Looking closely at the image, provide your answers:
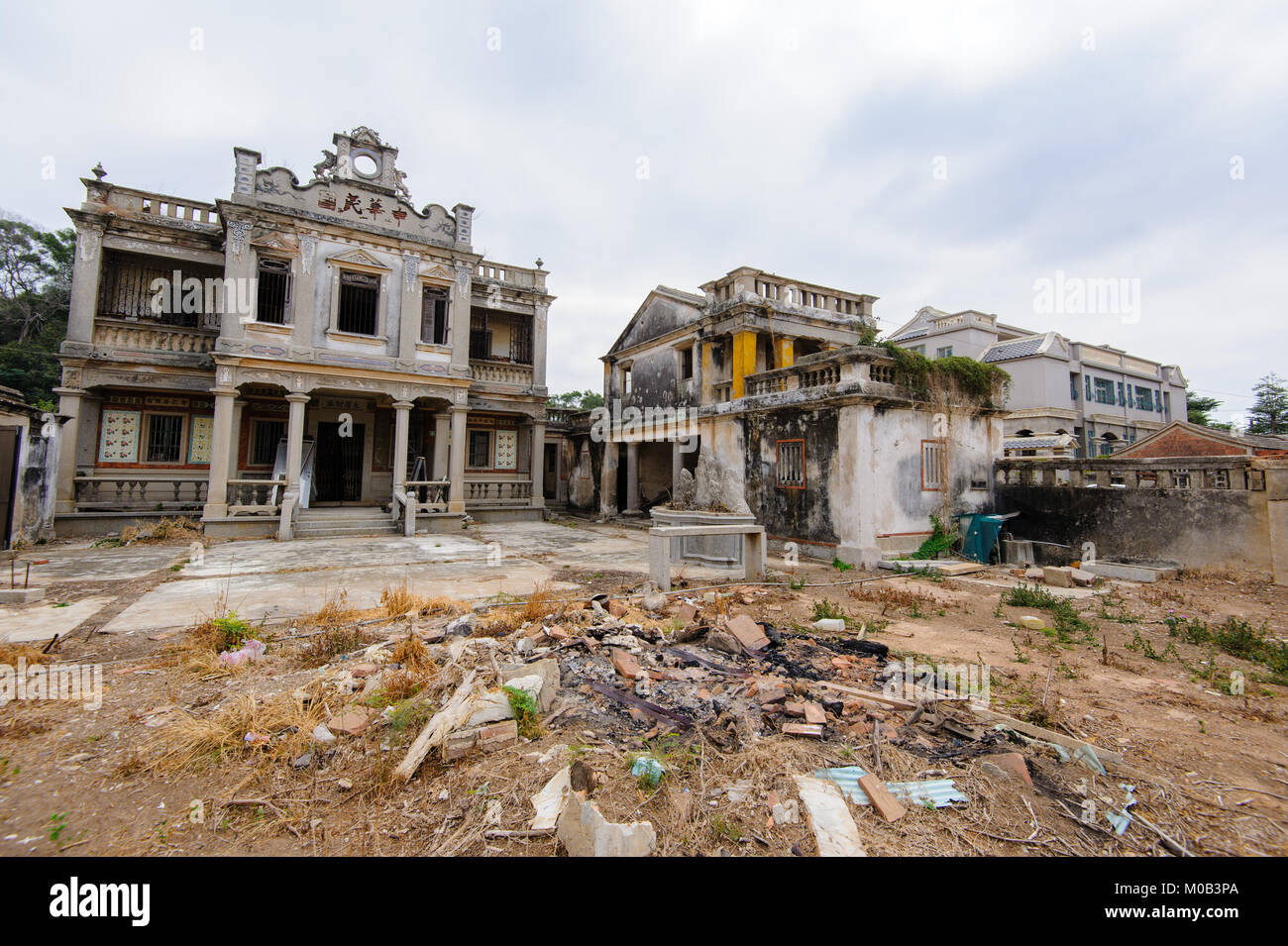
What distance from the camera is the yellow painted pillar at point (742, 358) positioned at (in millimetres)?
12930

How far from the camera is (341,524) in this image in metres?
13.1

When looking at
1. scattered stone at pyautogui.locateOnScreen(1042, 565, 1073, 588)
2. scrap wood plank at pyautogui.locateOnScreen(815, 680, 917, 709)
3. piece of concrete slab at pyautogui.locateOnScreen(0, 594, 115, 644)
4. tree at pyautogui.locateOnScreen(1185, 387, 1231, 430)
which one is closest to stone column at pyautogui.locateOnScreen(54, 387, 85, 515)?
piece of concrete slab at pyautogui.locateOnScreen(0, 594, 115, 644)

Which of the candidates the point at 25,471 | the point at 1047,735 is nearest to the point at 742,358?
the point at 1047,735

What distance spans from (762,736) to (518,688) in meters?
1.67

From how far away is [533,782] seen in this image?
9.41ft

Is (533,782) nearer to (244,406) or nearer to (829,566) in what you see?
(829,566)

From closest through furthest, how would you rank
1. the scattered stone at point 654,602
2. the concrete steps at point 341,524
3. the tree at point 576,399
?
the scattered stone at point 654,602
the concrete steps at point 341,524
the tree at point 576,399

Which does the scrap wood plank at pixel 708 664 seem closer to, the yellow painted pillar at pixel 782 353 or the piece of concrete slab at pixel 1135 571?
the piece of concrete slab at pixel 1135 571

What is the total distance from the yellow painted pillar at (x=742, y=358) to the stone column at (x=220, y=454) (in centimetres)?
1212

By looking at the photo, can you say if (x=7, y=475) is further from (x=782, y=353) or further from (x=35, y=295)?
(x=35, y=295)

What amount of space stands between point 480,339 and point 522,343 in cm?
149

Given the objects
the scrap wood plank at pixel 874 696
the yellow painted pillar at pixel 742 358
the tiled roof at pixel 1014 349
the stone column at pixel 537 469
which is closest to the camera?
the scrap wood plank at pixel 874 696

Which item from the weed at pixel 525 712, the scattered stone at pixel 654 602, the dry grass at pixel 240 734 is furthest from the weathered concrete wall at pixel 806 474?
the dry grass at pixel 240 734

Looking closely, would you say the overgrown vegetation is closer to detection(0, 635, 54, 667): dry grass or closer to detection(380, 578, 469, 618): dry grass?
detection(380, 578, 469, 618): dry grass
